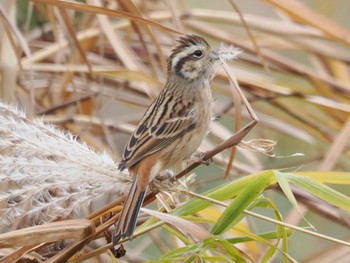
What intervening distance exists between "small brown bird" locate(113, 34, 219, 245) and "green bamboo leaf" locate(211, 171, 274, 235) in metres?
0.37

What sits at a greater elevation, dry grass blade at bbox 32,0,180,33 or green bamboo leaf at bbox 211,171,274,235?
dry grass blade at bbox 32,0,180,33

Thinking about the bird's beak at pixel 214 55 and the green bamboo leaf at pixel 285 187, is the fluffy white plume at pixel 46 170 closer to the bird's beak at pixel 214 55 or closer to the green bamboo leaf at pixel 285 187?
the green bamboo leaf at pixel 285 187

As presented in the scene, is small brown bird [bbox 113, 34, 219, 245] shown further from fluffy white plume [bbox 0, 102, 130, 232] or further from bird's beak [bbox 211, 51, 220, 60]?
fluffy white plume [bbox 0, 102, 130, 232]

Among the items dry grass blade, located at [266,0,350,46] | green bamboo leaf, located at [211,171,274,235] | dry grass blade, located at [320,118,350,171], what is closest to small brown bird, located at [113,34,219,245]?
green bamboo leaf, located at [211,171,274,235]

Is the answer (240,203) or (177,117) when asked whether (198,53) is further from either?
(240,203)

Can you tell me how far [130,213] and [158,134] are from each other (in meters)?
0.54

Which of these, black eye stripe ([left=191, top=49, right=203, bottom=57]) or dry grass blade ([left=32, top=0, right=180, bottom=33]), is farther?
black eye stripe ([left=191, top=49, right=203, bottom=57])

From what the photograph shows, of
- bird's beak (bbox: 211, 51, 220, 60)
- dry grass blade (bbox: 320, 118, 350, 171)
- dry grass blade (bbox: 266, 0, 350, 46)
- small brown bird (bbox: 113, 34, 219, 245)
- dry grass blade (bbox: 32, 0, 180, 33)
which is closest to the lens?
dry grass blade (bbox: 32, 0, 180, 33)

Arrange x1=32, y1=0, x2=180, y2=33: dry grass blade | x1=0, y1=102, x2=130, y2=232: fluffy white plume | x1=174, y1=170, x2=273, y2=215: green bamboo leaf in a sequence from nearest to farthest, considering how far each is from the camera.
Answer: x1=0, y1=102, x2=130, y2=232: fluffy white plume
x1=174, y1=170, x2=273, y2=215: green bamboo leaf
x1=32, y1=0, x2=180, y2=33: dry grass blade

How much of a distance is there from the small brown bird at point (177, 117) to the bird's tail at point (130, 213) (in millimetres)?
141

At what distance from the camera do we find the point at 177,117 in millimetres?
A: 2492

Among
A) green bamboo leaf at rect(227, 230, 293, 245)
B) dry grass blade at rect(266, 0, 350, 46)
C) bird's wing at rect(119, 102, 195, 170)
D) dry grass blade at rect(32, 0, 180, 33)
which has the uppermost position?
dry grass blade at rect(266, 0, 350, 46)

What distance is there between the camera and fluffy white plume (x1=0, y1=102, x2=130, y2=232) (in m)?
1.77

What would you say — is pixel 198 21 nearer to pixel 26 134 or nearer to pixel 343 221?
pixel 343 221
